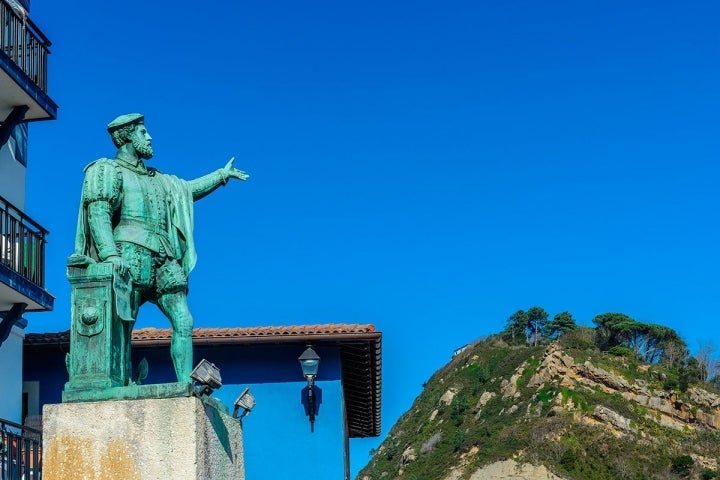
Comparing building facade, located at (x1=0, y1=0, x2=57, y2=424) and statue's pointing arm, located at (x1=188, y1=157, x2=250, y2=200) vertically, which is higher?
building facade, located at (x1=0, y1=0, x2=57, y2=424)

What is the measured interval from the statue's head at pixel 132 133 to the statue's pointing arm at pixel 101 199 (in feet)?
0.99

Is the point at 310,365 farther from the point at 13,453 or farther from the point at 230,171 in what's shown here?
the point at 230,171

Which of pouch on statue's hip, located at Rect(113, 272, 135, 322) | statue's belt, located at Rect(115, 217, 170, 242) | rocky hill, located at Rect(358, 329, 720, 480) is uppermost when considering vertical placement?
rocky hill, located at Rect(358, 329, 720, 480)

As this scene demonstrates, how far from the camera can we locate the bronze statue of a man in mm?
7230

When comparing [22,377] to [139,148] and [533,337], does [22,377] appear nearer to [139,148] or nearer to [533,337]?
[139,148]

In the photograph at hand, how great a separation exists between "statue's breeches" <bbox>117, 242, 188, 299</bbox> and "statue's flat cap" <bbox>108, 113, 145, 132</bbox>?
835mm

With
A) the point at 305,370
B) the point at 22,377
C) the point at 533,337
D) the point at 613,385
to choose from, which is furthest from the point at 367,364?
the point at 533,337

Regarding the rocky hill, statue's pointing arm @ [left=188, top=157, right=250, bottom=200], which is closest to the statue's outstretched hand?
statue's pointing arm @ [left=188, top=157, right=250, bottom=200]

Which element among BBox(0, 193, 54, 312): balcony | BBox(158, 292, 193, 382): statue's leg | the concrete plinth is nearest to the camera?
the concrete plinth

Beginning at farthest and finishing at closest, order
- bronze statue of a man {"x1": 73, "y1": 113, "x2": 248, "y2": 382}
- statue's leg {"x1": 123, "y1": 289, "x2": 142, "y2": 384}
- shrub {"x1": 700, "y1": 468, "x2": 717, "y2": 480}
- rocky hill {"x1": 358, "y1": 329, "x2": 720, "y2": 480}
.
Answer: rocky hill {"x1": 358, "y1": 329, "x2": 720, "y2": 480} < shrub {"x1": 700, "y1": 468, "x2": 717, "y2": 480} < bronze statue of a man {"x1": 73, "y1": 113, "x2": 248, "y2": 382} < statue's leg {"x1": 123, "y1": 289, "x2": 142, "y2": 384}

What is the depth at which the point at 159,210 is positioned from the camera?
7.50 meters

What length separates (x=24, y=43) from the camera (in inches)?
648

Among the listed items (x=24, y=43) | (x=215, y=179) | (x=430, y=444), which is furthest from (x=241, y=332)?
(x=430, y=444)

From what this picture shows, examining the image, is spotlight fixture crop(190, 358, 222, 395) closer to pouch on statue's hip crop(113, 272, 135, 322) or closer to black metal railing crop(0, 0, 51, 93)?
A: pouch on statue's hip crop(113, 272, 135, 322)
